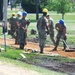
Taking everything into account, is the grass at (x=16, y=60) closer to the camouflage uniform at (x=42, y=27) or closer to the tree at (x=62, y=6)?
the camouflage uniform at (x=42, y=27)

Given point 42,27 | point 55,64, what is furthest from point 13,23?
point 55,64

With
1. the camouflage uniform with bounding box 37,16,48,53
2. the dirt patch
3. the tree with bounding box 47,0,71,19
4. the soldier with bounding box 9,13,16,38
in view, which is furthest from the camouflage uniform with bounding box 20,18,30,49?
the tree with bounding box 47,0,71,19

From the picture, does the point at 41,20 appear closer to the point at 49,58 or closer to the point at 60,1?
the point at 49,58

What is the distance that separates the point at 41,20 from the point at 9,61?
3.48 meters

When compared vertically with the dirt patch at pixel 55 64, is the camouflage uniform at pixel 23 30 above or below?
above

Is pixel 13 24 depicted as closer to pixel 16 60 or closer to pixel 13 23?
pixel 13 23

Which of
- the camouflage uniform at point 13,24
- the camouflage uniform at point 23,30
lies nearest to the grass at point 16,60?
the camouflage uniform at point 23,30

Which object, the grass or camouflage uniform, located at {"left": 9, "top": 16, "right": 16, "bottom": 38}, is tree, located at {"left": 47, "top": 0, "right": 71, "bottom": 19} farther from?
the grass

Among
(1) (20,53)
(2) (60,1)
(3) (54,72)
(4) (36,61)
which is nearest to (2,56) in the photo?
(1) (20,53)

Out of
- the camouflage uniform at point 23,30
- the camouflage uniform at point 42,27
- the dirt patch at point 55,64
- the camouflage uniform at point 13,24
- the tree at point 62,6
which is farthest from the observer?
the tree at point 62,6

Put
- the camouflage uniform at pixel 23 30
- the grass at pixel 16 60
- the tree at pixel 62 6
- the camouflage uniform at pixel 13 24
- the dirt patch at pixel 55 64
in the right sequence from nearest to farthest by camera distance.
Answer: the grass at pixel 16 60, the dirt patch at pixel 55 64, the camouflage uniform at pixel 23 30, the camouflage uniform at pixel 13 24, the tree at pixel 62 6

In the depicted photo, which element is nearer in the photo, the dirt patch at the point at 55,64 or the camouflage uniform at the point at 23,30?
the dirt patch at the point at 55,64

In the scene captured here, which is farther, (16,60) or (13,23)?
(13,23)

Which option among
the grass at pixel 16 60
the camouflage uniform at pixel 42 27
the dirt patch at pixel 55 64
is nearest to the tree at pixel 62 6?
the camouflage uniform at pixel 42 27
